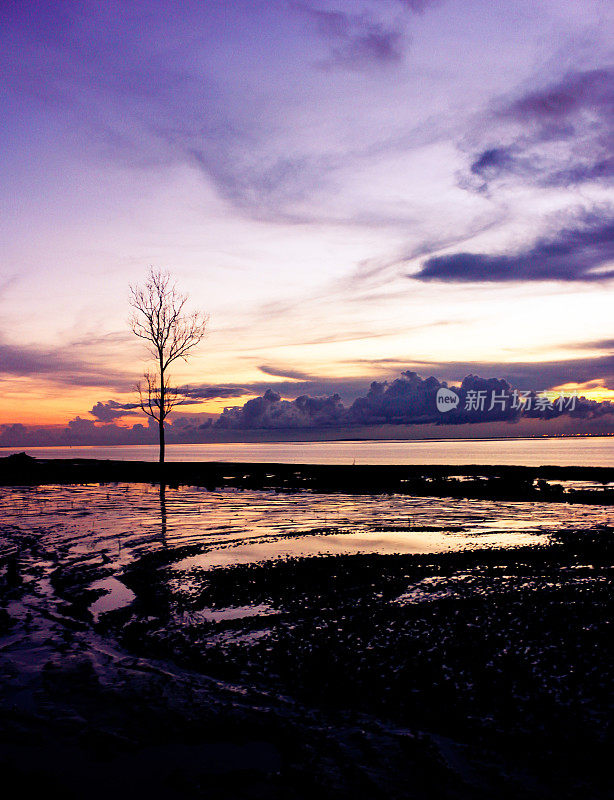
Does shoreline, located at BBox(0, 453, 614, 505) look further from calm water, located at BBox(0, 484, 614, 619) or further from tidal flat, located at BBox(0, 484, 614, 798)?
tidal flat, located at BBox(0, 484, 614, 798)

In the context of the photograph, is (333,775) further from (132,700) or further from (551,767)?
(132,700)

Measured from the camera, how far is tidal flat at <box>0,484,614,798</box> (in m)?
4.33

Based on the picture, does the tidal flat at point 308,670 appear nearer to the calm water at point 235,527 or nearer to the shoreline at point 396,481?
the calm water at point 235,527

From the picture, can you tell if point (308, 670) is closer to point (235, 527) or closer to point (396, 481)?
point (235, 527)

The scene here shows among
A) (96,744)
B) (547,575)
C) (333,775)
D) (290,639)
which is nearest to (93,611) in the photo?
(290,639)

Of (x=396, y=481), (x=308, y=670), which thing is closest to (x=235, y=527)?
(x=308, y=670)

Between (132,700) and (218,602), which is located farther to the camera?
(218,602)

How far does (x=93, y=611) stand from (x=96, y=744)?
404cm

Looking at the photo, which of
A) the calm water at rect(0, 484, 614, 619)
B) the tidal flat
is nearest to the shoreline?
the calm water at rect(0, 484, 614, 619)

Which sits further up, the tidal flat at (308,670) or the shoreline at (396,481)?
the tidal flat at (308,670)

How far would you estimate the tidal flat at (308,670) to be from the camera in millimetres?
4328

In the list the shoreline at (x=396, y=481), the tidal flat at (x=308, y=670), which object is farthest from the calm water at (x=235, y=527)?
the shoreline at (x=396, y=481)

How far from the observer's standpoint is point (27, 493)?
95.1 feet

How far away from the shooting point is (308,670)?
20.2 ft
